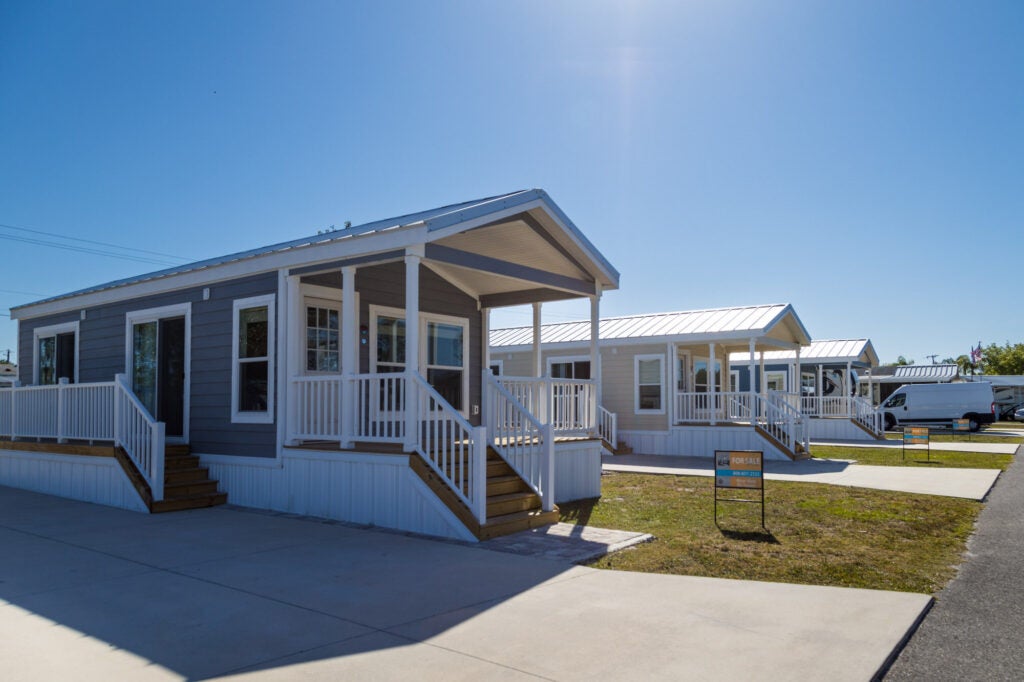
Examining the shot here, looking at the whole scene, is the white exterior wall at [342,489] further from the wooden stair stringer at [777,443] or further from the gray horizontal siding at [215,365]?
the wooden stair stringer at [777,443]

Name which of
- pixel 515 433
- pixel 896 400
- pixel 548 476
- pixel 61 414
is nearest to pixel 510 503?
pixel 548 476

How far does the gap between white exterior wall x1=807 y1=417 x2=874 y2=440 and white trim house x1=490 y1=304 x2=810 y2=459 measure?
5360 millimetres

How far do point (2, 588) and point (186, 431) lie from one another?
18.4 feet

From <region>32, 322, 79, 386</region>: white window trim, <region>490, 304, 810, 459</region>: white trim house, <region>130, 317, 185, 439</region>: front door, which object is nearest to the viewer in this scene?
<region>130, 317, 185, 439</region>: front door

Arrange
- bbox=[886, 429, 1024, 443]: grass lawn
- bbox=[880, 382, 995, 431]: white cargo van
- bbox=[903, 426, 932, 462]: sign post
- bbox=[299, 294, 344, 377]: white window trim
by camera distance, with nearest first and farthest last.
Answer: bbox=[299, 294, 344, 377]: white window trim, bbox=[903, 426, 932, 462]: sign post, bbox=[886, 429, 1024, 443]: grass lawn, bbox=[880, 382, 995, 431]: white cargo van

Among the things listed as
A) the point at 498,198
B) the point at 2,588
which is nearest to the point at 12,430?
the point at 2,588

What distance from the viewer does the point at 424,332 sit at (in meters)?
11.8

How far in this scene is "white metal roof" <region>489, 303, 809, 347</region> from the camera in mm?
18875

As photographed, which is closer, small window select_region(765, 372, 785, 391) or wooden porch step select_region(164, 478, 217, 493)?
wooden porch step select_region(164, 478, 217, 493)

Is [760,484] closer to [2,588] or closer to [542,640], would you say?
[542,640]

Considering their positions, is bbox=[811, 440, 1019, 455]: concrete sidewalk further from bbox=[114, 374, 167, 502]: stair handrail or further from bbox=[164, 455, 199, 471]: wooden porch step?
bbox=[114, 374, 167, 502]: stair handrail

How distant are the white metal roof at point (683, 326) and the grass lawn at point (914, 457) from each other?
141 inches

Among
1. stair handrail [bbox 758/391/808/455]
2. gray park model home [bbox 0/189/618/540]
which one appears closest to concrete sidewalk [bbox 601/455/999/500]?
stair handrail [bbox 758/391/808/455]

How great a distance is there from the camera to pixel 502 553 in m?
7.17
